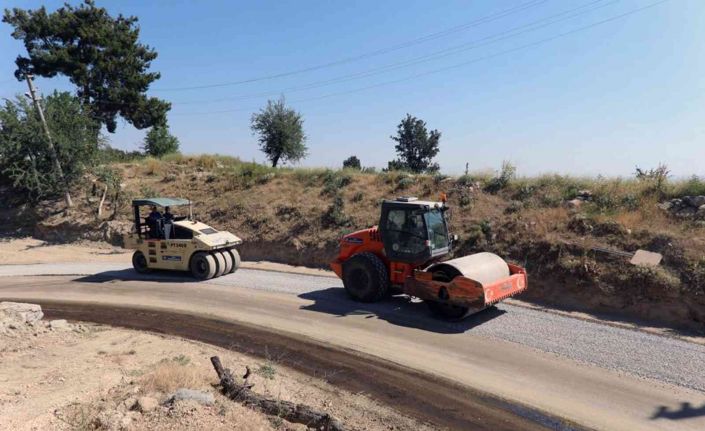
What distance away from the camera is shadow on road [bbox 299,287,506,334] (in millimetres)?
10883

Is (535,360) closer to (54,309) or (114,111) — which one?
(54,309)

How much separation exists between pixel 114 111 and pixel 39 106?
1744 cm

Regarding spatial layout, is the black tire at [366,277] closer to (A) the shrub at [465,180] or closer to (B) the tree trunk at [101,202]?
(A) the shrub at [465,180]

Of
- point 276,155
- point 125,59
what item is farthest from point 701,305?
point 125,59

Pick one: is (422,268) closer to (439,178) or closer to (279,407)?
(279,407)

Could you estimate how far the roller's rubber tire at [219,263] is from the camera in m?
15.8

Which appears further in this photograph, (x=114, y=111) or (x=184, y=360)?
(x=114, y=111)

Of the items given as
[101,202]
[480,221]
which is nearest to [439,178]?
[480,221]

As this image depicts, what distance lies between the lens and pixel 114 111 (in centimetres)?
4194

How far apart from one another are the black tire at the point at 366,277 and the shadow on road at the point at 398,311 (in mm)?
279

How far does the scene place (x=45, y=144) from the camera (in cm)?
2534

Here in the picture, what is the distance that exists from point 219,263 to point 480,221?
9093 mm

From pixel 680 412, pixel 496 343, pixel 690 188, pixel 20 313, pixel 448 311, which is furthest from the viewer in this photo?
pixel 690 188

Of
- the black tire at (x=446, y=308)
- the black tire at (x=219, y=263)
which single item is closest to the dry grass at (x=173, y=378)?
the black tire at (x=446, y=308)
